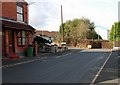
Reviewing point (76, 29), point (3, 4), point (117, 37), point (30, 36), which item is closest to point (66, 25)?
point (76, 29)

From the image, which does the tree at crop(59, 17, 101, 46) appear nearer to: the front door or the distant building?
the distant building

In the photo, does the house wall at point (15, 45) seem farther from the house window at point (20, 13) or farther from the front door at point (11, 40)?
the house window at point (20, 13)

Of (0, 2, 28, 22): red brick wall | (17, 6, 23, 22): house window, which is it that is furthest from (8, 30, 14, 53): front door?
(17, 6, 23, 22): house window

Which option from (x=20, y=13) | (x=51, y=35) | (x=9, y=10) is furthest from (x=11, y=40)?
(x=51, y=35)

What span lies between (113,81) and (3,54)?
17.9 meters

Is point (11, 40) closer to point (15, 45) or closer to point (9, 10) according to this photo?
point (15, 45)

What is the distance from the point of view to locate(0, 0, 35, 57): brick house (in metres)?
30.9

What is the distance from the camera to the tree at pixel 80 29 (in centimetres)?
8356

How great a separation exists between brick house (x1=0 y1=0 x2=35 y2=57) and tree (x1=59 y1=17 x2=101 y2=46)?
1532 inches

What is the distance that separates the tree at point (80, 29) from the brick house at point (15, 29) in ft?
128

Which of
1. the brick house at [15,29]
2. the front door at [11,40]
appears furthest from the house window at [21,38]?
the front door at [11,40]

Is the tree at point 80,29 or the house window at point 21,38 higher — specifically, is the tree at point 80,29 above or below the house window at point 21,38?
above

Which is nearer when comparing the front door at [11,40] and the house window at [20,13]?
the front door at [11,40]

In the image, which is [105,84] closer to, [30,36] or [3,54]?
[3,54]
